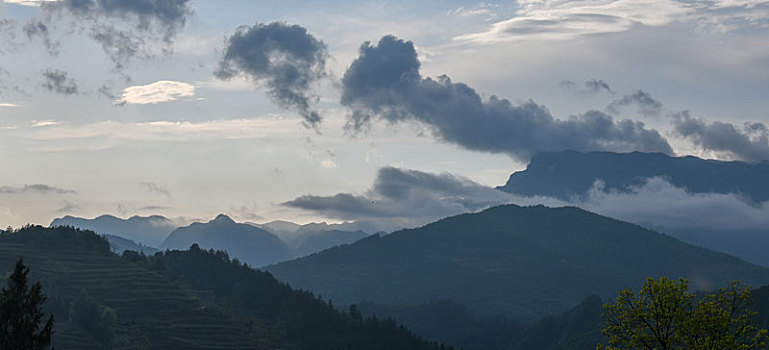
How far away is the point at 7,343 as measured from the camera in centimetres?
8600

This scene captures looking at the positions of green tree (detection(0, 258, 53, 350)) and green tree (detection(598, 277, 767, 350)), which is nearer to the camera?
green tree (detection(598, 277, 767, 350))

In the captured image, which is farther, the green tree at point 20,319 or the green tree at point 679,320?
the green tree at point 20,319

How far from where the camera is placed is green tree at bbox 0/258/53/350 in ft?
282

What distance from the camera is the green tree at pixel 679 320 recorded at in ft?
256

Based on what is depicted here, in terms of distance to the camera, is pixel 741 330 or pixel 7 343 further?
pixel 7 343

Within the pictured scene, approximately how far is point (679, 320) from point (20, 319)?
65018 mm

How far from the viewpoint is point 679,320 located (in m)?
79.6

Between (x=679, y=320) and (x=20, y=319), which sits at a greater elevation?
(x=679, y=320)

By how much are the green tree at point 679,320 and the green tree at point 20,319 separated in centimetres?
5547

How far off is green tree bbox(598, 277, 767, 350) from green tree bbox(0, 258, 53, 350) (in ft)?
182

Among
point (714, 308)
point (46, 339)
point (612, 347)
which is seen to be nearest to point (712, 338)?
point (714, 308)

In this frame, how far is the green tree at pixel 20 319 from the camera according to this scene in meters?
85.9

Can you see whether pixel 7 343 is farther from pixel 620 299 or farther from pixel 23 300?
pixel 620 299

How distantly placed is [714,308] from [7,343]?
68.7 metres
